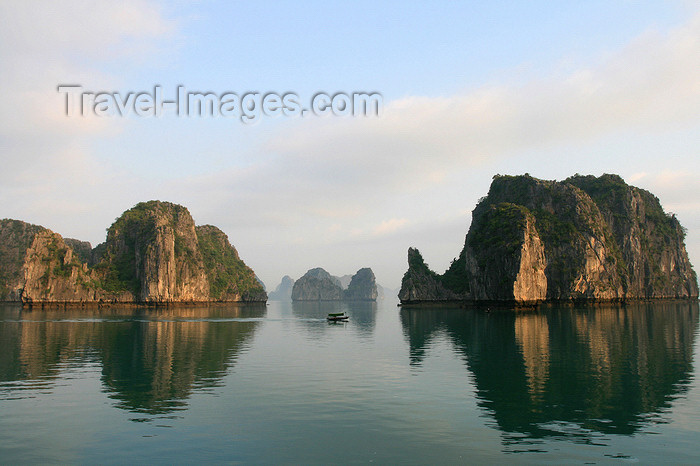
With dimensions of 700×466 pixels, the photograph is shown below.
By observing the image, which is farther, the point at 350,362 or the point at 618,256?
the point at 618,256

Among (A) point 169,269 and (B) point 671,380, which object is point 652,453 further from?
(A) point 169,269

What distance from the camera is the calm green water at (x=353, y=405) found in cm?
1661

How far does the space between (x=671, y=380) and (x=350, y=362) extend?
20.9m

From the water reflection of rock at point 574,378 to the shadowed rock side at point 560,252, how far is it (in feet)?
256

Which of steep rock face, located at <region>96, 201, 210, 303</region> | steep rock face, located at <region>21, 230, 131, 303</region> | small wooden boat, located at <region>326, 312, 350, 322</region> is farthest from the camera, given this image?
steep rock face, located at <region>96, 201, 210, 303</region>

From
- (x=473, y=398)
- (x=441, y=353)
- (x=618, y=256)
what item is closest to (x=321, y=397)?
(x=473, y=398)

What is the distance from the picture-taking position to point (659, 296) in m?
184

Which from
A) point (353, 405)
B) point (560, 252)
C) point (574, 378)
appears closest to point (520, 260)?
point (560, 252)

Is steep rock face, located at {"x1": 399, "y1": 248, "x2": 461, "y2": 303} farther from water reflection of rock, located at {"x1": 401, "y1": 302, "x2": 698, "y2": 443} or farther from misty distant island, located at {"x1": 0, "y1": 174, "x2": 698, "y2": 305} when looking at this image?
water reflection of rock, located at {"x1": 401, "y1": 302, "x2": 698, "y2": 443}

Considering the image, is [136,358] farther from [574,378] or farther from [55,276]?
[55,276]

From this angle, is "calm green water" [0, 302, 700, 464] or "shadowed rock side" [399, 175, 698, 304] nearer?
"calm green water" [0, 302, 700, 464]

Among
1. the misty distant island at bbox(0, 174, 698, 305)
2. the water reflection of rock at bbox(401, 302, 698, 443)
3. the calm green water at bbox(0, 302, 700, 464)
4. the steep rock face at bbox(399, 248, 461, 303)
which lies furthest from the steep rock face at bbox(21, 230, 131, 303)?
the water reflection of rock at bbox(401, 302, 698, 443)

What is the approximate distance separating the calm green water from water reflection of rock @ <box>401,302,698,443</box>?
0.12 metres

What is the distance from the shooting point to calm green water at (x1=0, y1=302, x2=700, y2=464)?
1661cm
